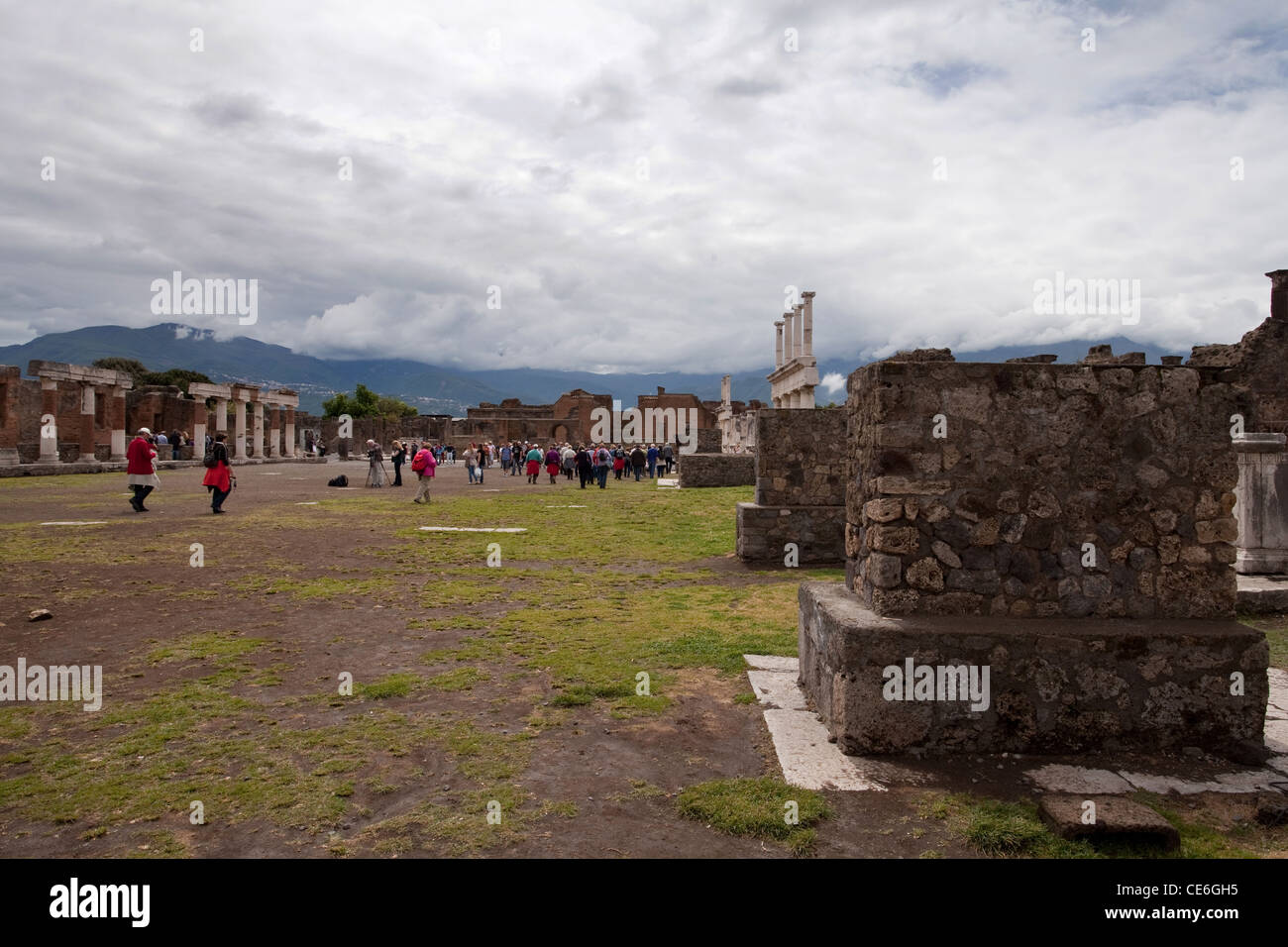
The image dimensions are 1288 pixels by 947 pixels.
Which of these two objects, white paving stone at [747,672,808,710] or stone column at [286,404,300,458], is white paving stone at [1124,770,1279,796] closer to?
white paving stone at [747,672,808,710]

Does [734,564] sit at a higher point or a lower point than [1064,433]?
lower

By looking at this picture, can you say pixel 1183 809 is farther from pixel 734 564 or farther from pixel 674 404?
pixel 674 404

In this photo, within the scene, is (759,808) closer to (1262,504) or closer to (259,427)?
(1262,504)

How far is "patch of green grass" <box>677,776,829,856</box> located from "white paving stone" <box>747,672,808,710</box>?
1.24 meters

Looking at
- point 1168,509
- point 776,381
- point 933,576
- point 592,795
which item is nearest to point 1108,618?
point 1168,509

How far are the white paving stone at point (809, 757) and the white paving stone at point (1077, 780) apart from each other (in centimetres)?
83

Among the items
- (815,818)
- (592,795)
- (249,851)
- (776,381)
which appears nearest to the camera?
(249,851)

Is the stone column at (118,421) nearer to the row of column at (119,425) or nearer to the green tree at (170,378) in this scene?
the row of column at (119,425)

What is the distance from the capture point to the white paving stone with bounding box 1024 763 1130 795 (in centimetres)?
383

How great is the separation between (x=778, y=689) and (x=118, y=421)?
40637mm

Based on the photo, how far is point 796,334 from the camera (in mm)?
41312

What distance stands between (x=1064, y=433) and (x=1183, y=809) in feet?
6.53

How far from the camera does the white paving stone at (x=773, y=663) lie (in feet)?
19.9

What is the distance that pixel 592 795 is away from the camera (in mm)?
3803
